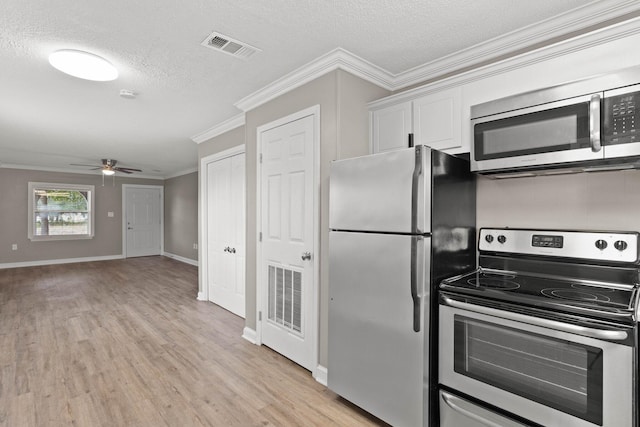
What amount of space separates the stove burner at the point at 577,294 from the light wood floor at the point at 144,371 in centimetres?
132

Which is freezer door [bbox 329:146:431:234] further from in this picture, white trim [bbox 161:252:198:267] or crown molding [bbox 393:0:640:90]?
white trim [bbox 161:252:198:267]

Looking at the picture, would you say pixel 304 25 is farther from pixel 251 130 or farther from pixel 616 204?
pixel 616 204

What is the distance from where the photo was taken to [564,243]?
186 centimetres

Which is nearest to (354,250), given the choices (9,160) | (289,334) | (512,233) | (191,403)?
(512,233)

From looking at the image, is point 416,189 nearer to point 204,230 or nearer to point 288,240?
point 288,240

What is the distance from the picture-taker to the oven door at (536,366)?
1286 mm

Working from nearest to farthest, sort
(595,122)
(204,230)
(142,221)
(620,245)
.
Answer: (595,122) < (620,245) < (204,230) < (142,221)

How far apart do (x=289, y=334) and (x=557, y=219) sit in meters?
2.21

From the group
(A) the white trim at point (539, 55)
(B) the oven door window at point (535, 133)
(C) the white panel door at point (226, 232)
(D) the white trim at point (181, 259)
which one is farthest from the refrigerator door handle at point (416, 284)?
(D) the white trim at point (181, 259)

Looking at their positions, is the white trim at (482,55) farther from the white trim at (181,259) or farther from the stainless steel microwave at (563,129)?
the white trim at (181,259)

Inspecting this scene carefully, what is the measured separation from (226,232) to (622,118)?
4133mm

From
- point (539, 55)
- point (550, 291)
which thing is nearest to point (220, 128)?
point (539, 55)

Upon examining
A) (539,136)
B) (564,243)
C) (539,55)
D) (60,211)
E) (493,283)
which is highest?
(539,55)

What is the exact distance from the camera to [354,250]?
2.12 meters
